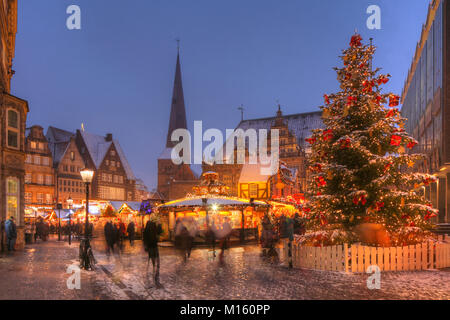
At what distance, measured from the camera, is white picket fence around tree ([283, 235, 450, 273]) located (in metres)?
13.4

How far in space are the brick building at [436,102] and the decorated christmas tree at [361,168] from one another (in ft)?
56.3

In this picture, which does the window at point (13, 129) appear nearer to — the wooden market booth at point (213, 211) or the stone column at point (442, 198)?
the wooden market booth at point (213, 211)

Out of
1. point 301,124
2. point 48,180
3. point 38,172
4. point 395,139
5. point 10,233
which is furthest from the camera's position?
point 301,124

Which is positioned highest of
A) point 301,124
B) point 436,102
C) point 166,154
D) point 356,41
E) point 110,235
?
point 301,124

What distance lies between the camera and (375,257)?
13.5 metres

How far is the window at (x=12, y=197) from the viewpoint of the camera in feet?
71.3

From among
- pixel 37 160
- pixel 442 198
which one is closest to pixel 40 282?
pixel 442 198

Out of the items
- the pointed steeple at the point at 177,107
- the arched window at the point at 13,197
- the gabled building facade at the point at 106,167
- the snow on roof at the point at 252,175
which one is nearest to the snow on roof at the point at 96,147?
the gabled building facade at the point at 106,167

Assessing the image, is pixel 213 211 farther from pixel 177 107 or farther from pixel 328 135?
pixel 177 107

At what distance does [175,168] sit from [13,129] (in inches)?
3002
